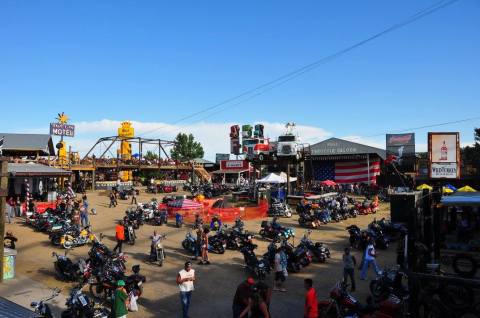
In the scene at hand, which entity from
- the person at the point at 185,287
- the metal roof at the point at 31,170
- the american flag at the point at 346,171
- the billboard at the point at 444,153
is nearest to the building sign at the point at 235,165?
the american flag at the point at 346,171

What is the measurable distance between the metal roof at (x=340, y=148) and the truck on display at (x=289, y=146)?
15362 millimetres

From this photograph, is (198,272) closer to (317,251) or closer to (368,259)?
(317,251)

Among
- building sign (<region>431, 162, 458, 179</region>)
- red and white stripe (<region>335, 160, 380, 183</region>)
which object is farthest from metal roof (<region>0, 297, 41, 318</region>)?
red and white stripe (<region>335, 160, 380, 183</region>)

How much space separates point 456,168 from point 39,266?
22870 millimetres

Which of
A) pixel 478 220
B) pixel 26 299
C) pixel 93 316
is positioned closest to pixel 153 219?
pixel 26 299

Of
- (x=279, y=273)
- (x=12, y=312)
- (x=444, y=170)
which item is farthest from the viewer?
(x=444, y=170)

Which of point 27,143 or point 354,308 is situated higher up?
point 27,143

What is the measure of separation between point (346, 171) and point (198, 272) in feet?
129

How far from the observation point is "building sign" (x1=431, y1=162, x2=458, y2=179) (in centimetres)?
2397

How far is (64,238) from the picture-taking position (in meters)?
18.5

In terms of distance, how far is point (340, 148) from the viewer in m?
51.3

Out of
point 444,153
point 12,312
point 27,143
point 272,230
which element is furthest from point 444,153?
point 27,143

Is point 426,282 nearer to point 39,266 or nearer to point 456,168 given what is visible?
point 39,266

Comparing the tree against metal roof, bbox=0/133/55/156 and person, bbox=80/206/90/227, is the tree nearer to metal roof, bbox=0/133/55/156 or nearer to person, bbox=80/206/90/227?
metal roof, bbox=0/133/55/156
